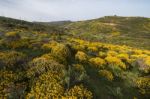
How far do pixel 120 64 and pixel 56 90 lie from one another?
710 cm

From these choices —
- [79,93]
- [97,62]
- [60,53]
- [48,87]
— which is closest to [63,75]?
[48,87]

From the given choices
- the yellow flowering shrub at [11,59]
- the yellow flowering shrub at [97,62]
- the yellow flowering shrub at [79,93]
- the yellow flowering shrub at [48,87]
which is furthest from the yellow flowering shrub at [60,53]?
the yellow flowering shrub at [79,93]

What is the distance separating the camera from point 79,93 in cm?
1268

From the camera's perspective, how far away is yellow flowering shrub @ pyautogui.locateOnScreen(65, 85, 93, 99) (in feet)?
41.3

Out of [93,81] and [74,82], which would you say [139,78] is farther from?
[74,82]

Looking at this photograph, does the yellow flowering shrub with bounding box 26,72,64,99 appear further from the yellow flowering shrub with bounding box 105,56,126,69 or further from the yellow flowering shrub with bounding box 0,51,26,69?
the yellow flowering shrub with bounding box 105,56,126,69

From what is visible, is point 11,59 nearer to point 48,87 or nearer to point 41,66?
point 41,66

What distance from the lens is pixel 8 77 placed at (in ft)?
42.8

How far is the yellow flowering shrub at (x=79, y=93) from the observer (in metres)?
12.6

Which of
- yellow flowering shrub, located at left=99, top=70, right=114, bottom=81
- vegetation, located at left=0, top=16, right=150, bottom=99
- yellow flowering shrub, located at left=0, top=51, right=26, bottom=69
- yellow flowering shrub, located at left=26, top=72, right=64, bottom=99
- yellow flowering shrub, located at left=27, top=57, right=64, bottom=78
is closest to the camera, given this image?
yellow flowering shrub, located at left=26, top=72, right=64, bottom=99

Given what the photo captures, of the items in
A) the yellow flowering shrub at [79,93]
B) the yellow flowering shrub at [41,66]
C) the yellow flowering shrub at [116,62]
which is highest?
the yellow flowering shrub at [41,66]

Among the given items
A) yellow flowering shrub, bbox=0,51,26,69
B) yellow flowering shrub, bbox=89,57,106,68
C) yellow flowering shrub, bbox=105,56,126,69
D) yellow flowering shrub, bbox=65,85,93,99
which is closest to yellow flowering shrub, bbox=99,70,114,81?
yellow flowering shrub, bbox=89,57,106,68

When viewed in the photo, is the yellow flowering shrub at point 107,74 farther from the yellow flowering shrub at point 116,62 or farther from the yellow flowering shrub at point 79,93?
the yellow flowering shrub at point 79,93

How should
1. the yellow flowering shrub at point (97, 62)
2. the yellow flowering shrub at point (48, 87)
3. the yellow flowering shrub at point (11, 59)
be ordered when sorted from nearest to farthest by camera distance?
the yellow flowering shrub at point (48, 87) < the yellow flowering shrub at point (11, 59) < the yellow flowering shrub at point (97, 62)
